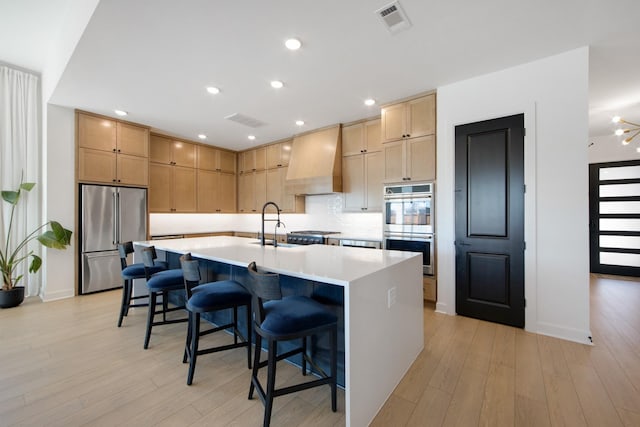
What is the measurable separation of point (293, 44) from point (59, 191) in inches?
161

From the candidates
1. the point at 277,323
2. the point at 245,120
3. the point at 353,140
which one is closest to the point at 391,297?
the point at 277,323

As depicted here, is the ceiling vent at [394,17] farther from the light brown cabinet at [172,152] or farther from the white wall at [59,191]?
the light brown cabinet at [172,152]

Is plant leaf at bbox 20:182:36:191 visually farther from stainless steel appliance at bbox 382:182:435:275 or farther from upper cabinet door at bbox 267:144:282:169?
stainless steel appliance at bbox 382:182:435:275

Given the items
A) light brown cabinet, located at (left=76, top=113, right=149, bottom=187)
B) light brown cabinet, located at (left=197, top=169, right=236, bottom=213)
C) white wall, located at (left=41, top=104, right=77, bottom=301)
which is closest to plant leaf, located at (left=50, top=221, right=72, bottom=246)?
white wall, located at (left=41, top=104, right=77, bottom=301)

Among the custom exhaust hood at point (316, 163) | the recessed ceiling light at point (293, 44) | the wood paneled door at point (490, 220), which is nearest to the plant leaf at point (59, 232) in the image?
the custom exhaust hood at point (316, 163)

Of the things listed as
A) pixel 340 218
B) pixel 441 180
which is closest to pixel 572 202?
pixel 441 180

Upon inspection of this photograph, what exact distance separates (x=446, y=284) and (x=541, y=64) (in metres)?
2.60

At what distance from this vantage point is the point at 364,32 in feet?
7.64

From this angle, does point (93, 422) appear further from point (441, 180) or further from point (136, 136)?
point (136, 136)

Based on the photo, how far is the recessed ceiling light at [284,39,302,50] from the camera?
2.43 m

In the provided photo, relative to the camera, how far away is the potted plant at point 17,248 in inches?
143

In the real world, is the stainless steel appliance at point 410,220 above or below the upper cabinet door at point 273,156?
below

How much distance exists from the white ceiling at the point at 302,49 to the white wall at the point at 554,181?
0.72 ft

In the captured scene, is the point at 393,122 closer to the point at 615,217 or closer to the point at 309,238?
the point at 309,238
